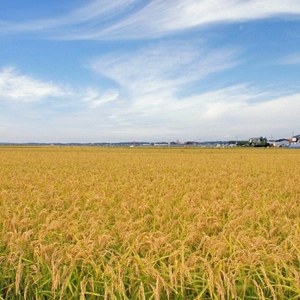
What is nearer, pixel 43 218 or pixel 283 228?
pixel 283 228

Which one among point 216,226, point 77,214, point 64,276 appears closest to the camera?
point 64,276

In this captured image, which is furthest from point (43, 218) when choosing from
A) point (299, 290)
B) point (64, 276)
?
point (299, 290)

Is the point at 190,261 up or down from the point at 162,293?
up

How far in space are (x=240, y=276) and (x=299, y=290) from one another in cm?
57

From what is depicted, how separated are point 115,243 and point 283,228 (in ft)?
9.78

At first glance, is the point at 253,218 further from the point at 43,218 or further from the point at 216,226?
the point at 43,218

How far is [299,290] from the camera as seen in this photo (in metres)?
2.78

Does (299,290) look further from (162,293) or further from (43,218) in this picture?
(43,218)

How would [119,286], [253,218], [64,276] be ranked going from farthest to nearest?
[253,218] < [64,276] < [119,286]

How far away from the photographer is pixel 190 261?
3.23 m

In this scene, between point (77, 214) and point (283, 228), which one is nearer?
point (283, 228)

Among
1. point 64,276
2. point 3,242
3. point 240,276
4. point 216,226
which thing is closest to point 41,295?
point 64,276

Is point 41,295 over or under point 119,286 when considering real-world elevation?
under

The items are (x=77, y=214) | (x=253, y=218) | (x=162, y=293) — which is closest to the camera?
(x=162, y=293)
